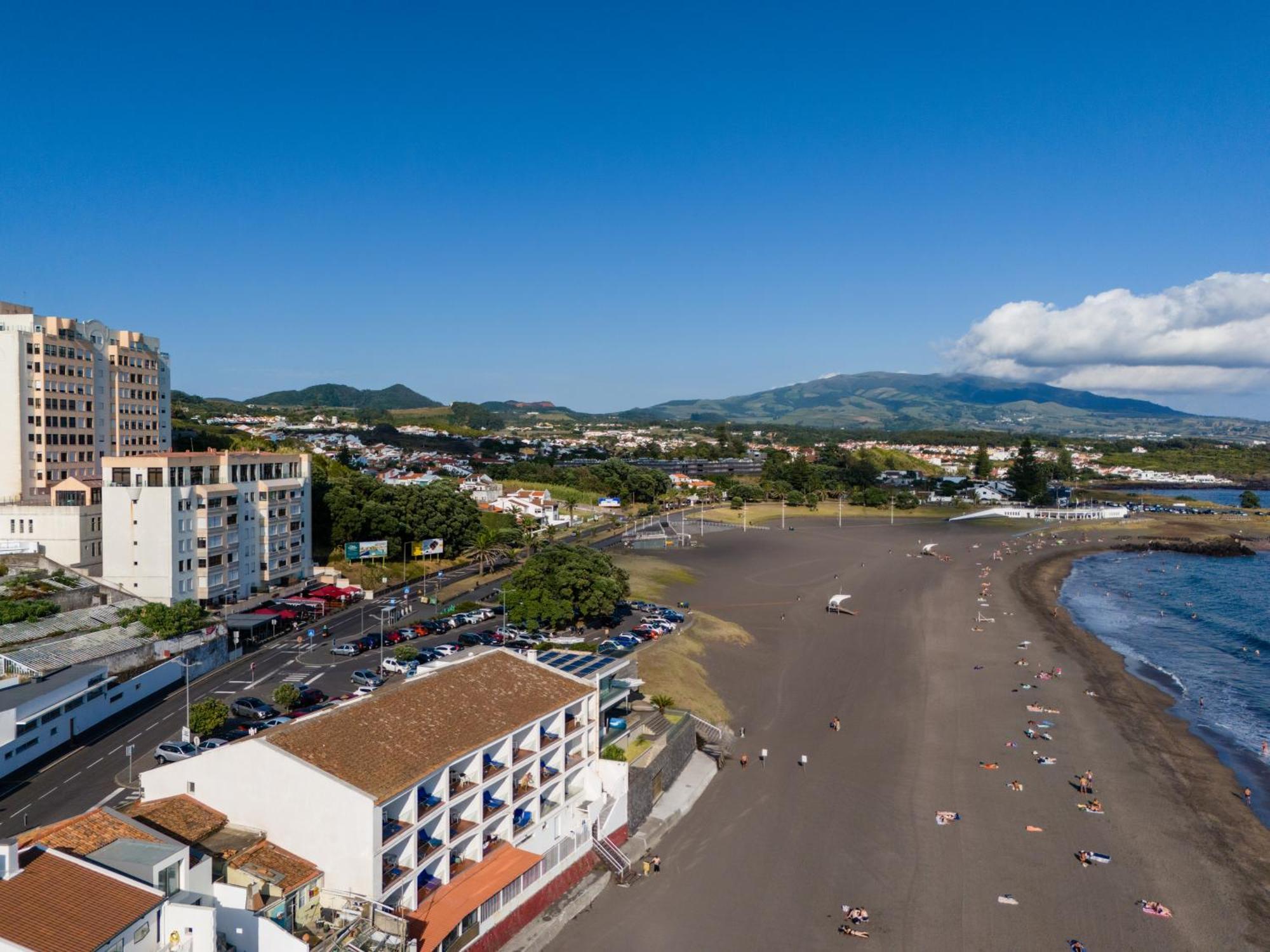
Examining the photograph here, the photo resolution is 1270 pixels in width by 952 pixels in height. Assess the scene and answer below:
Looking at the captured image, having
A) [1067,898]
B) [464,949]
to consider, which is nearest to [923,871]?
[1067,898]

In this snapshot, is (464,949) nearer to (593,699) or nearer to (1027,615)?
(593,699)

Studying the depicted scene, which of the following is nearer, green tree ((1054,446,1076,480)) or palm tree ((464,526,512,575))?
palm tree ((464,526,512,575))

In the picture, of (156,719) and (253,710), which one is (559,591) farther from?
(156,719)

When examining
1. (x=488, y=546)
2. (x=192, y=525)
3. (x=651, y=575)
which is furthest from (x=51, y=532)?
(x=651, y=575)

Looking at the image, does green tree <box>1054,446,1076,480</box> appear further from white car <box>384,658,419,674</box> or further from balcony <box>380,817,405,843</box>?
balcony <box>380,817,405,843</box>

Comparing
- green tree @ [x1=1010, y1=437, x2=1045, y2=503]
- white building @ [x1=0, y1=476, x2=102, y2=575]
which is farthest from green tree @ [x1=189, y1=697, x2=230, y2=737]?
green tree @ [x1=1010, y1=437, x2=1045, y2=503]
